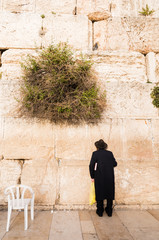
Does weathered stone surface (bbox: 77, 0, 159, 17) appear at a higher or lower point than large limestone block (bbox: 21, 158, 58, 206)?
higher

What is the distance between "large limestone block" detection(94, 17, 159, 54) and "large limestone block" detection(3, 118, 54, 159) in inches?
113

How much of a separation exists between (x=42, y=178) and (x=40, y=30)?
3953 mm

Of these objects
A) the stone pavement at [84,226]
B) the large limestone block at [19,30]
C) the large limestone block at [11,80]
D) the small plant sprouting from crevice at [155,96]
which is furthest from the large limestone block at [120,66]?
Answer: the stone pavement at [84,226]

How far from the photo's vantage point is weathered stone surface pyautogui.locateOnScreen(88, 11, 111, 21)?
4.83 m

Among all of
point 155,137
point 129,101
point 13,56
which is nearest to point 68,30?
point 13,56

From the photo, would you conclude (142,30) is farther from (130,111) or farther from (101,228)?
(101,228)

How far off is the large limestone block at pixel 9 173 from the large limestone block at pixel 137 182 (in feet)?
7.61

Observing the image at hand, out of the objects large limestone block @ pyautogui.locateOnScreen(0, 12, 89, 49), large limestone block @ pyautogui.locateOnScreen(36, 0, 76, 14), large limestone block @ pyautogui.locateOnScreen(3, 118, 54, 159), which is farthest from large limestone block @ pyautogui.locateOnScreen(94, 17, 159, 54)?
large limestone block @ pyautogui.locateOnScreen(3, 118, 54, 159)

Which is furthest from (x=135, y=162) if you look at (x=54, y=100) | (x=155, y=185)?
(x=54, y=100)

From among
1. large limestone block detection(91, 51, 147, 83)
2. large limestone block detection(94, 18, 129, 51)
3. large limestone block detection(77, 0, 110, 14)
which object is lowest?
large limestone block detection(91, 51, 147, 83)

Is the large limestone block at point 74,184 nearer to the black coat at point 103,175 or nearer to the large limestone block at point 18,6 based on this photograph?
the black coat at point 103,175

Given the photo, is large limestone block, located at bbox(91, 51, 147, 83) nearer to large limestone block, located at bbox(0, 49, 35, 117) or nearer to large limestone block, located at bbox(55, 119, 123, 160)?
large limestone block, located at bbox(55, 119, 123, 160)

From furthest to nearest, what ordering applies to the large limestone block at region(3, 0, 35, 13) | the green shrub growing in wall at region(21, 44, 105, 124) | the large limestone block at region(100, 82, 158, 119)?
the large limestone block at region(3, 0, 35, 13)
the large limestone block at region(100, 82, 158, 119)
the green shrub growing in wall at region(21, 44, 105, 124)

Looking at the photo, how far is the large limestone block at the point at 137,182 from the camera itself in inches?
150
